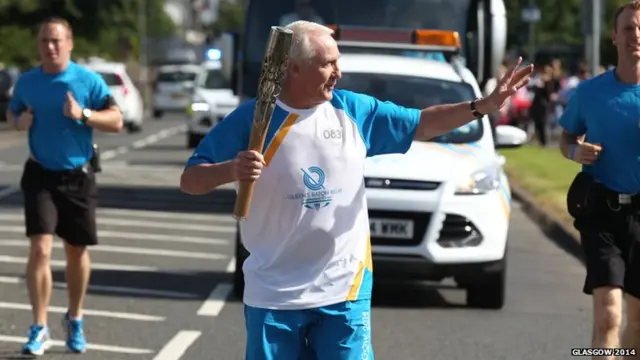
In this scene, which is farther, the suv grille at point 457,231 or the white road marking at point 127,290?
the white road marking at point 127,290

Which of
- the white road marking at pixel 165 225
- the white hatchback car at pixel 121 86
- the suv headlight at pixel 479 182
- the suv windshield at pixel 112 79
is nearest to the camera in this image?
the suv headlight at pixel 479 182

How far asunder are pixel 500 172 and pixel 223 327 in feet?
8.20

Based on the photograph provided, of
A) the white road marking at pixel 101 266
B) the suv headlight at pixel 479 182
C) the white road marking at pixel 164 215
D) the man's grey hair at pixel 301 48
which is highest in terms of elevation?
the man's grey hair at pixel 301 48

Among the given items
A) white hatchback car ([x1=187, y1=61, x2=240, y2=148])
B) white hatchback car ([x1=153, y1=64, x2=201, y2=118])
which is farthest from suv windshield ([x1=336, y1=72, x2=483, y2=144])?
white hatchback car ([x1=153, y1=64, x2=201, y2=118])

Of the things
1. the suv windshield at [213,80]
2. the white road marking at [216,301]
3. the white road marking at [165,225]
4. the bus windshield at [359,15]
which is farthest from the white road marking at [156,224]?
the suv windshield at [213,80]

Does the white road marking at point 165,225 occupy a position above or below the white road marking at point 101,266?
below

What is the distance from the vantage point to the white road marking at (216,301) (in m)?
11.2

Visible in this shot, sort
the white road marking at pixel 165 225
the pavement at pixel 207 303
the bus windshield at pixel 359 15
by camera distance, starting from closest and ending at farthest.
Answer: the pavement at pixel 207 303 → the white road marking at pixel 165 225 → the bus windshield at pixel 359 15

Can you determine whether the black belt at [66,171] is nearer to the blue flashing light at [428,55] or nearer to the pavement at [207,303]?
the pavement at [207,303]

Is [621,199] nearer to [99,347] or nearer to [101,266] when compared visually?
[99,347]

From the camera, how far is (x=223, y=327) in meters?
10.5

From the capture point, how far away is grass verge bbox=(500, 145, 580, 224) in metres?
19.7

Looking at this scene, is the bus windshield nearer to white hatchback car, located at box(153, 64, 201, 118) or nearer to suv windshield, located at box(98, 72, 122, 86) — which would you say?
suv windshield, located at box(98, 72, 122, 86)

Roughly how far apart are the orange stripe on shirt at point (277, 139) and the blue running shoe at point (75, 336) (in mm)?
4059
